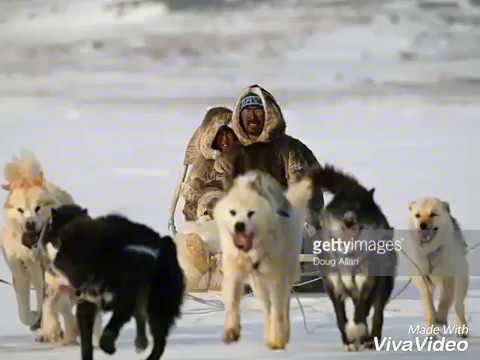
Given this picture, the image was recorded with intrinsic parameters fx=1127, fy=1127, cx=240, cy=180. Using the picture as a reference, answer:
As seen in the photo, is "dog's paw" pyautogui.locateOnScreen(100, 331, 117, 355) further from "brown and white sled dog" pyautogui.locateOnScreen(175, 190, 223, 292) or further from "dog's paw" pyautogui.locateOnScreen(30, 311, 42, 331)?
"brown and white sled dog" pyautogui.locateOnScreen(175, 190, 223, 292)

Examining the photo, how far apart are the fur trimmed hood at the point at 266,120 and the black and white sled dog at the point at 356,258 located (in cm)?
115

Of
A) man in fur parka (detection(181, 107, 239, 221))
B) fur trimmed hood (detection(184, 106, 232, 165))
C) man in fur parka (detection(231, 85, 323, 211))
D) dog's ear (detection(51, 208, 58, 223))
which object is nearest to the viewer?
dog's ear (detection(51, 208, 58, 223))

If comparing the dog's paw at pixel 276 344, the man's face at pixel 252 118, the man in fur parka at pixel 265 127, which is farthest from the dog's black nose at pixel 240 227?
the man's face at pixel 252 118

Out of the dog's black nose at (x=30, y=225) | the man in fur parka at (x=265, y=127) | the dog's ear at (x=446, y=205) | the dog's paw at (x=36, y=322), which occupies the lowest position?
the dog's paw at (x=36, y=322)

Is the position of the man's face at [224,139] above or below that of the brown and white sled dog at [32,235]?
above

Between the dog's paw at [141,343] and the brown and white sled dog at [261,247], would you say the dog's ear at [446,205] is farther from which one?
the dog's paw at [141,343]

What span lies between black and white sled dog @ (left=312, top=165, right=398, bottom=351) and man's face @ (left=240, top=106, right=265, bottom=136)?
1.23 meters

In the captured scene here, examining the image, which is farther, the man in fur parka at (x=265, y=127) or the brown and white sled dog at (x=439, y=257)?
the man in fur parka at (x=265, y=127)

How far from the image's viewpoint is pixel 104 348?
520cm

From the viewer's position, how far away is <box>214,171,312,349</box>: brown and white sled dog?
18.0ft

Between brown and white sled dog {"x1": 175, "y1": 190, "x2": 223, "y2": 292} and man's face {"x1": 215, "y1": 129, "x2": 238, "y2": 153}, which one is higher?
man's face {"x1": 215, "y1": 129, "x2": 238, "y2": 153}

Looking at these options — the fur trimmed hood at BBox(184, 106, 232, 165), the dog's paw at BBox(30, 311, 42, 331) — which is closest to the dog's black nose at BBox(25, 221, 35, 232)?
the dog's paw at BBox(30, 311, 42, 331)

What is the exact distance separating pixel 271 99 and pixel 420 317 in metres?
1.64

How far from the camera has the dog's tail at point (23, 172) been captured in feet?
20.1
